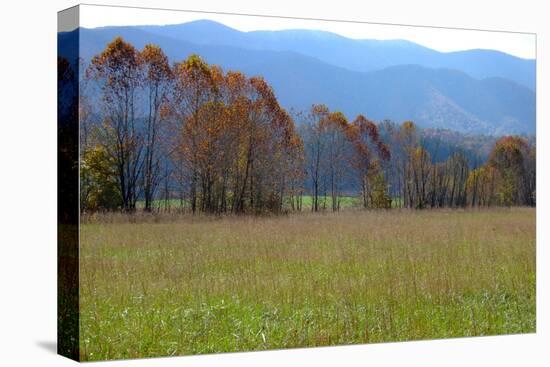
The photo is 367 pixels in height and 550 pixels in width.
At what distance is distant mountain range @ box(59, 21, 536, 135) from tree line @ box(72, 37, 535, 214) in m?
0.15

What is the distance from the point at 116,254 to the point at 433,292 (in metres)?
4.24

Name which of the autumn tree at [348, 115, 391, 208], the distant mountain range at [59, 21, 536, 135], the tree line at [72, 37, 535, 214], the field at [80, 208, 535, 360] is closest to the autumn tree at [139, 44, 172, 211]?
the tree line at [72, 37, 535, 214]

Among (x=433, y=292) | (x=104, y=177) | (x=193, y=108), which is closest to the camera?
(x=104, y=177)

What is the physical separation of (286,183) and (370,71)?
2.01m

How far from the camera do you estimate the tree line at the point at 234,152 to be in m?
10.9

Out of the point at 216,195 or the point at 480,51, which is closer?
the point at 216,195

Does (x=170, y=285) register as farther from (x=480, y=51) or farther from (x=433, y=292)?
(x=480, y=51)

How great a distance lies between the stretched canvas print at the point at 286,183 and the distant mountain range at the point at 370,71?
0.02 metres

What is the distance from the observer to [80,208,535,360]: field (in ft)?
35.5

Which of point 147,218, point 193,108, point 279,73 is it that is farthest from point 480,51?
point 147,218

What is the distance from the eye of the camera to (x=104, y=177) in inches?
427

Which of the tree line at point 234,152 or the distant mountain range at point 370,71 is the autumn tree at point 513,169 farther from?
the distant mountain range at point 370,71

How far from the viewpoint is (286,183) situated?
12.2 meters

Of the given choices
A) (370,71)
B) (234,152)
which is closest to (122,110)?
(234,152)
